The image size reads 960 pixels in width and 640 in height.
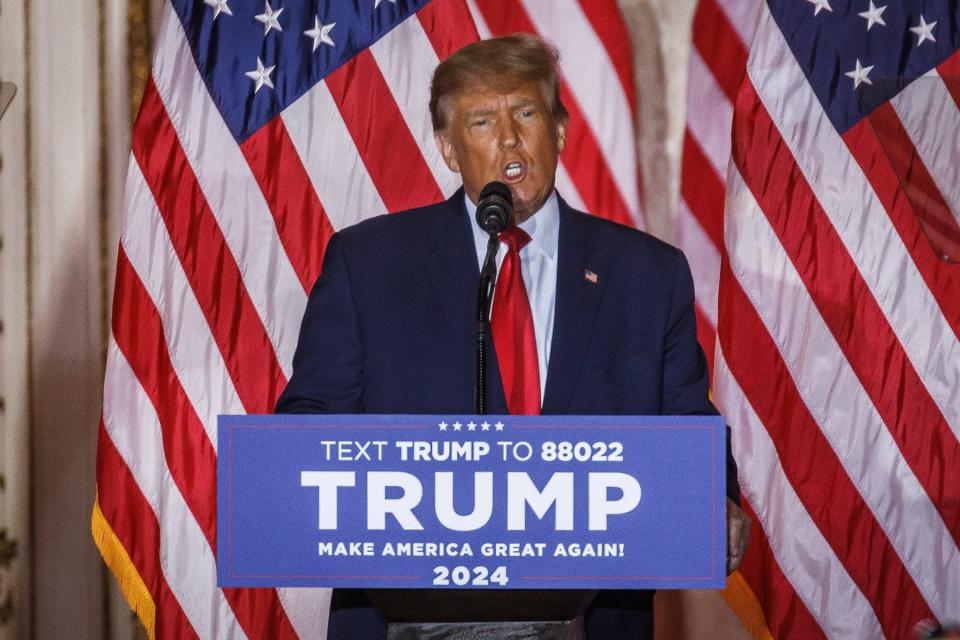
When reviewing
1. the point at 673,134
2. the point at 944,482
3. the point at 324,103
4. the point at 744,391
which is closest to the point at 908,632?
the point at 944,482

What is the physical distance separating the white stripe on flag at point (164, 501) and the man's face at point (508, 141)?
1.31 metres

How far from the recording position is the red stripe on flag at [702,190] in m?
3.69

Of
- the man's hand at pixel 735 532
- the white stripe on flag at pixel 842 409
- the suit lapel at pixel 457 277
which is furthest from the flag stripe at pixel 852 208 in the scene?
the man's hand at pixel 735 532

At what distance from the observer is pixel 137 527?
3.49 meters

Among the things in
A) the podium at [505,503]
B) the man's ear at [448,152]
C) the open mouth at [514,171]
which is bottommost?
the podium at [505,503]

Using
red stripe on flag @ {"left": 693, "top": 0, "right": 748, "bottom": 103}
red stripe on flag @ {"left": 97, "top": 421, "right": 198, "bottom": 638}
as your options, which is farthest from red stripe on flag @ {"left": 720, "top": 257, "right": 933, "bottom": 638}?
red stripe on flag @ {"left": 97, "top": 421, "right": 198, "bottom": 638}

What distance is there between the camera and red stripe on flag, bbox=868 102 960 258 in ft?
11.5

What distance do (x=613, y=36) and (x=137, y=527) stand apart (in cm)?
194

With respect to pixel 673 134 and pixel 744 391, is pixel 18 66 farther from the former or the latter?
pixel 744 391

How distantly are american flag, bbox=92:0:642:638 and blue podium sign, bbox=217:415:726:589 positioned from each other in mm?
1941

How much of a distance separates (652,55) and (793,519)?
1.41m

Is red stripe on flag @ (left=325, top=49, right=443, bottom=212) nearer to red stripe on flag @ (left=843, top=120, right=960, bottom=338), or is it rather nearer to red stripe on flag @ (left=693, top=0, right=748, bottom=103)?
red stripe on flag @ (left=693, top=0, right=748, bottom=103)

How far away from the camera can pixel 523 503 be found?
1629mm

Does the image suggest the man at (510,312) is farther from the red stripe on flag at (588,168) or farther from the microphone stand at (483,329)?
the red stripe on flag at (588,168)
